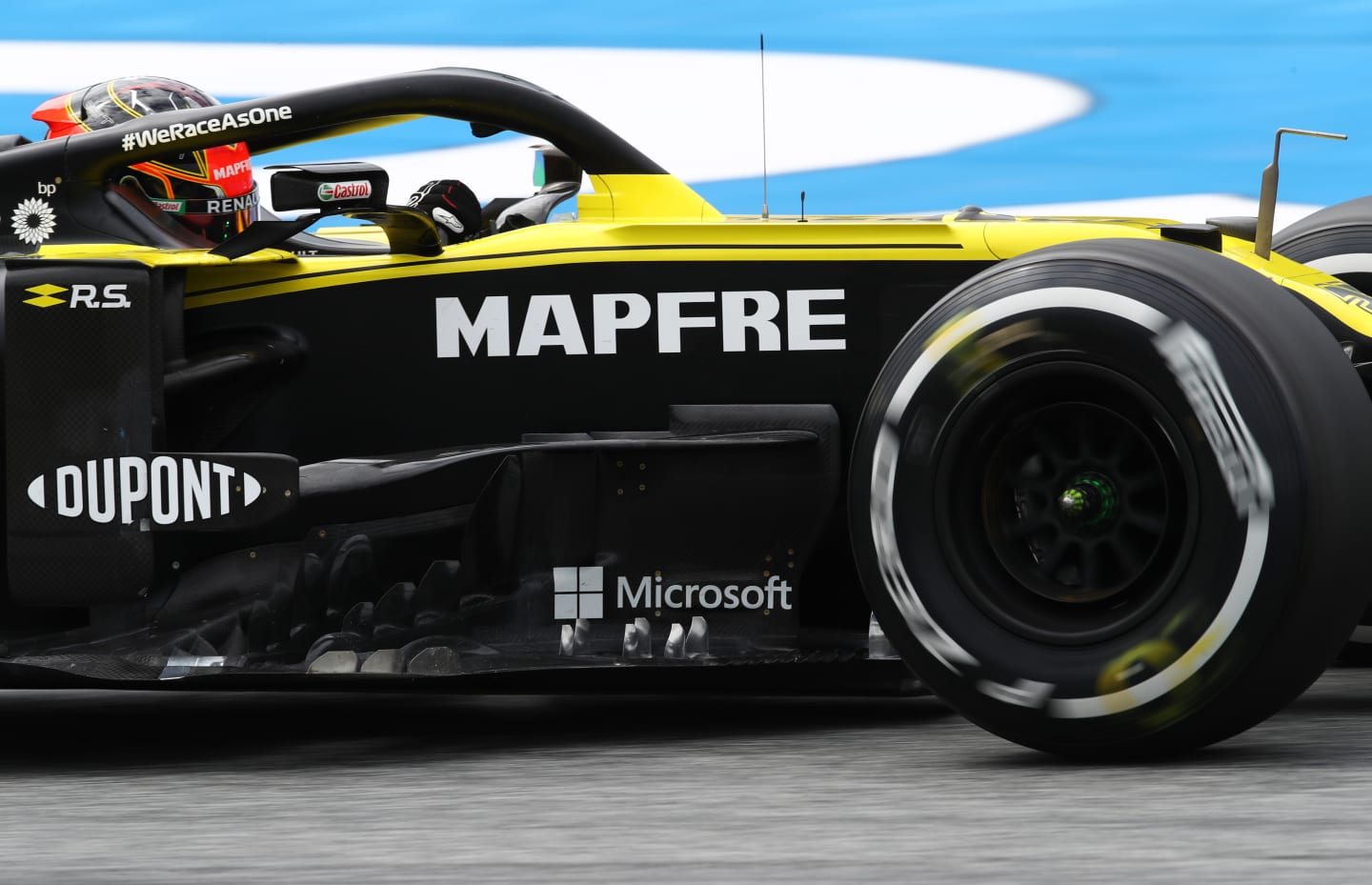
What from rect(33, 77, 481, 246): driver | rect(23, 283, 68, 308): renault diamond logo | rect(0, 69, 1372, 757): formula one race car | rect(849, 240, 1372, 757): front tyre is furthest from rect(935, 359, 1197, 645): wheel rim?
rect(23, 283, 68, 308): renault diamond logo

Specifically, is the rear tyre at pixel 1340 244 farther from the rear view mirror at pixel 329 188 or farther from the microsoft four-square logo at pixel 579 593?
the rear view mirror at pixel 329 188

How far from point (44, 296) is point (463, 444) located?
2.91 ft

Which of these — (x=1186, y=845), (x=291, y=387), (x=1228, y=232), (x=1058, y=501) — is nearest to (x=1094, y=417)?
(x=1058, y=501)

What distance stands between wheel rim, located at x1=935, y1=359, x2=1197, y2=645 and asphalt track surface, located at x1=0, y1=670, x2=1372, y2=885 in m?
0.28

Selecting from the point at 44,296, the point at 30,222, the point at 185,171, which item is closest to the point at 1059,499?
the point at 44,296

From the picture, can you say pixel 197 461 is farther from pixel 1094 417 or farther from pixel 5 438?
pixel 1094 417

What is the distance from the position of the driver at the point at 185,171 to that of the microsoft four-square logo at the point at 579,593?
1.02 meters

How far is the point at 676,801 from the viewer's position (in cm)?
314

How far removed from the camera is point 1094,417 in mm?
3318

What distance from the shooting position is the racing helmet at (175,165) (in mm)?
4828

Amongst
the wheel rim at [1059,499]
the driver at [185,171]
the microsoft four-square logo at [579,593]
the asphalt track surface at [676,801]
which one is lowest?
the asphalt track surface at [676,801]

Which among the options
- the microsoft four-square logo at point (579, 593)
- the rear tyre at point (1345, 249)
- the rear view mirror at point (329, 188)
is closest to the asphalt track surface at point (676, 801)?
the microsoft four-square logo at point (579, 593)

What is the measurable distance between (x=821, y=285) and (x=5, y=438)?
1667mm

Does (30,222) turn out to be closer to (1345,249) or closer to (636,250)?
(636,250)
